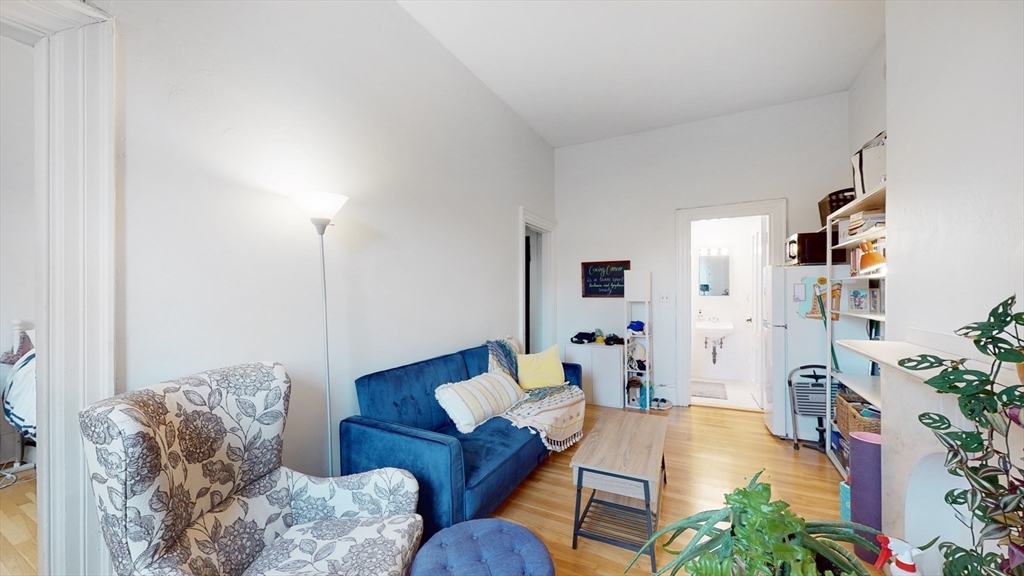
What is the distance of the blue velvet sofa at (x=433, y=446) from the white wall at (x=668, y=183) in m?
2.41

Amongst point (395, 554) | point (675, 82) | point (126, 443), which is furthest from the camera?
point (675, 82)

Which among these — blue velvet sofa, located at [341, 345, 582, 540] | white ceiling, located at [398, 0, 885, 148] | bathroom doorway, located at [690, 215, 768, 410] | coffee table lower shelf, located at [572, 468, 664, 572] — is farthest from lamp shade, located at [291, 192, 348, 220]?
bathroom doorway, located at [690, 215, 768, 410]

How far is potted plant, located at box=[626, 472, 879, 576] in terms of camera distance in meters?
0.42

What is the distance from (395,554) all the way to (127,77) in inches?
75.6

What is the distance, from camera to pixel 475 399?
8.02 ft

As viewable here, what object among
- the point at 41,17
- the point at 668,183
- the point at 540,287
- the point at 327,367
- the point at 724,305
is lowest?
the point at 327,367

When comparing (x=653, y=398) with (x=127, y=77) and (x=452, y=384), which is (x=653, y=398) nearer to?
(x=452, y=384)

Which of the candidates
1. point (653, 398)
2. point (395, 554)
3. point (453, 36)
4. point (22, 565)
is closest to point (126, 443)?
point (395, 554)

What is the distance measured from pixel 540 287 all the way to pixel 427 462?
3336 mm

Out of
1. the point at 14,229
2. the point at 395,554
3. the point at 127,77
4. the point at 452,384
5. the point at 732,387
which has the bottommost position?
the point at 732,387

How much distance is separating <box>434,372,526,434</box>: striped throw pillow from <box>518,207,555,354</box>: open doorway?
5.69ft

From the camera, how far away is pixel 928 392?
1.16 metres

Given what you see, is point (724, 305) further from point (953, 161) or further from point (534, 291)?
point (953, 161)

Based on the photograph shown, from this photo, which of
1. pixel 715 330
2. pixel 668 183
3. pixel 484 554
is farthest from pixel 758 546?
pixel 715 330
